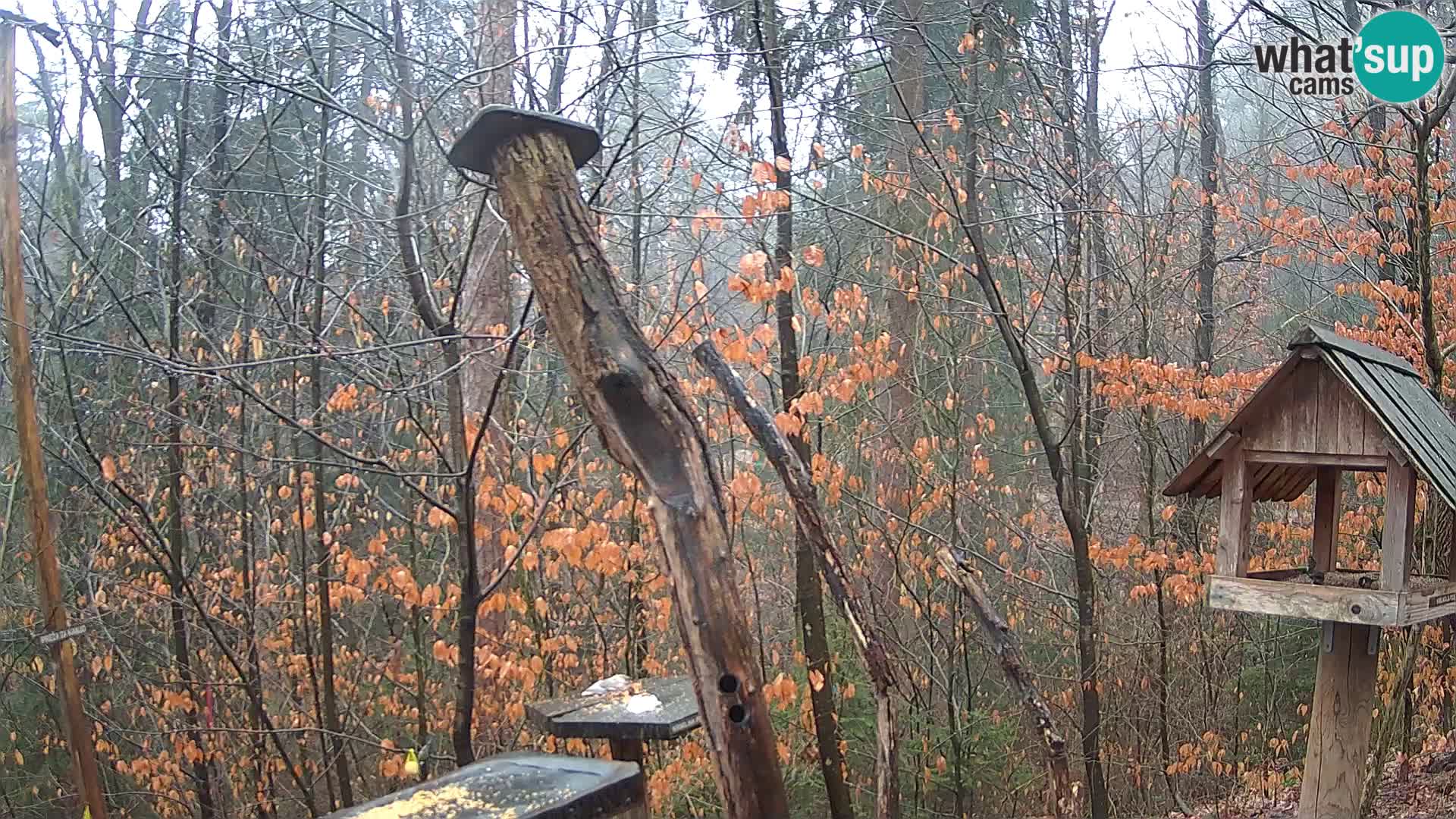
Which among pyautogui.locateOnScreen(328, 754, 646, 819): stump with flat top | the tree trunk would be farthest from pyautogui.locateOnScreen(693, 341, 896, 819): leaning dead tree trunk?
the tree trunk

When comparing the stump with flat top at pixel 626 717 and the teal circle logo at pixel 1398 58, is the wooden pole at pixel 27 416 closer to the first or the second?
the stump with flat top at pixel 626 717

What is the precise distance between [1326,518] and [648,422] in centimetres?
296

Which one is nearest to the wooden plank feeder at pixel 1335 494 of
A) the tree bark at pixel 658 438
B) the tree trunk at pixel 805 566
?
the tree bark at pixel 658 438

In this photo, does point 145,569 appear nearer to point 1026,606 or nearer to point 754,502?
point 754,502

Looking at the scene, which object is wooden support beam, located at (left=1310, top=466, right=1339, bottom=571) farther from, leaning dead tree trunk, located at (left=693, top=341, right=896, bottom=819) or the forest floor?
the forest floor

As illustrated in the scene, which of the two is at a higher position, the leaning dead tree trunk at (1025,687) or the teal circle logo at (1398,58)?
the teal circle logo at (1398,58)

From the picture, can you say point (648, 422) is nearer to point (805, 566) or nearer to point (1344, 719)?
point (1344, 719)

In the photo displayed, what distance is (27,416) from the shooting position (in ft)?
16.4

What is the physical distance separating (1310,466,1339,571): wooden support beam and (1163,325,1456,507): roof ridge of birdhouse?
10 cm

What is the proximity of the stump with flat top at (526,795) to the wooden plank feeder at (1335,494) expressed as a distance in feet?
7.87

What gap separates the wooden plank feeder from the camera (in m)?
3.48

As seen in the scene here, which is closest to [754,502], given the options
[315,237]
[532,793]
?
[315,237]

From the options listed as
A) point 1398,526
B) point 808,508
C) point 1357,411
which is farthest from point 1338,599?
point 808,508

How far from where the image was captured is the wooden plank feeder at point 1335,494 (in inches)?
137
